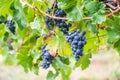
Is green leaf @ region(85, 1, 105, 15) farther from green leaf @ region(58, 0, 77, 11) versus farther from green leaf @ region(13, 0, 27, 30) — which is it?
green leaf @ region(13, 0, 27, 30)

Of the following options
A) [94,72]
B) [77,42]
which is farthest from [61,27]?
[94,72]

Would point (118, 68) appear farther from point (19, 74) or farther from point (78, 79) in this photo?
point (19, 74)

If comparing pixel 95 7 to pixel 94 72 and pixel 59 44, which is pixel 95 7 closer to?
pixel 59 44

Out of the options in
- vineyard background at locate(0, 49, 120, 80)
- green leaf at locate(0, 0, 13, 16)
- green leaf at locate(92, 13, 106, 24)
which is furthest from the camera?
vineyard background at locate(0, 49, 120, 80)

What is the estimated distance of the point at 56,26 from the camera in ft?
5.44

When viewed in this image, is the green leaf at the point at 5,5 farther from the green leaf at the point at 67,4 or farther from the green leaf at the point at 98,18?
the green leaf at the point at 98,18

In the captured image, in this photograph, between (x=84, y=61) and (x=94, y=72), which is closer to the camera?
(x=84, y=61)

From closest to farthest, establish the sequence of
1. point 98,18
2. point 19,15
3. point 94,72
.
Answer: point 98,18
point 19,15
point 94,72

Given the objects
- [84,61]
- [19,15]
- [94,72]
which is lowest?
[84,61]

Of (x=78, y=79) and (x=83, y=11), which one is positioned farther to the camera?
(x=78, y=79)

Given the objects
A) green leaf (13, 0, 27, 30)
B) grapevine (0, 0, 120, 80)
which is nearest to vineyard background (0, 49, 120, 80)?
grapevine (0, 0, 120, 80)

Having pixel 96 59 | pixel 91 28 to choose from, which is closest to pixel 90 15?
pixel 91 28

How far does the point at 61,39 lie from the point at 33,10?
0.54ft

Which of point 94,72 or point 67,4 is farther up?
point 94,72
